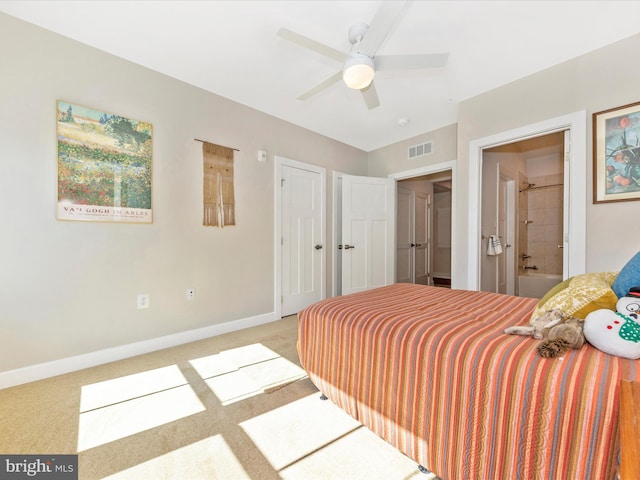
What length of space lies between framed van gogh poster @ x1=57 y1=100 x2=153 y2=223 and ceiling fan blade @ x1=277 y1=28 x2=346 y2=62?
159cm

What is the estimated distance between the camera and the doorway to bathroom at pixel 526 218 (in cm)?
371

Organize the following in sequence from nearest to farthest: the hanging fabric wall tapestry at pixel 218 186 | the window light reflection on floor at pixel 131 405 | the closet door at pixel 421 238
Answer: the window light reflection on floor at pixel 131 405 < the hanging fabric wall tapestry at pixel 218 186 < the closet door at pixel 421 238

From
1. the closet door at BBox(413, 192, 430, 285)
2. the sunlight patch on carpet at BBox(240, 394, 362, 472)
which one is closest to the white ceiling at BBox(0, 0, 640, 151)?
the sunlight patch on carpet at BBox(240, 394, 362, 472)

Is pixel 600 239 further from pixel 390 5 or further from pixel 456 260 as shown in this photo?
pixel 390 5

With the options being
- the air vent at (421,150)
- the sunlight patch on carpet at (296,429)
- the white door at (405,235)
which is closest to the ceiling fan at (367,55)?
the air vent at (421,150)

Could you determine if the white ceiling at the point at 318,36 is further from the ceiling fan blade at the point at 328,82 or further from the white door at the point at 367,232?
the white door at the point at 367,232

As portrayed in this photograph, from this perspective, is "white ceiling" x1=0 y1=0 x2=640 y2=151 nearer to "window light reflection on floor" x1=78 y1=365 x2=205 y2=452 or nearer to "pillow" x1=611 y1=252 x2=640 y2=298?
"pillow" x1=611 y1=252 x2=640 y2=298

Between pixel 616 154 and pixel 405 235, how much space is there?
340 centimetres

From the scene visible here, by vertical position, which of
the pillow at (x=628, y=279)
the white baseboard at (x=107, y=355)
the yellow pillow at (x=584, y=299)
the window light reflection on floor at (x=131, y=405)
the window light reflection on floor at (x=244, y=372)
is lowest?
the window light reflection on floor at (x=244, y=372)

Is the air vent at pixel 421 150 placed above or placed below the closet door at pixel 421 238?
above

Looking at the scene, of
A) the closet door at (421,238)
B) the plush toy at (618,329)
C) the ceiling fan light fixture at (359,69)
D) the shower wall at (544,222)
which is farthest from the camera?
the closet door at (421,238)

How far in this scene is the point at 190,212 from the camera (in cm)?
273

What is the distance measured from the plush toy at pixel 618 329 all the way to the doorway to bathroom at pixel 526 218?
2.80 m

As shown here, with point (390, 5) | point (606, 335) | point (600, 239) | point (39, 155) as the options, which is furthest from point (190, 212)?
point (600, 239)
